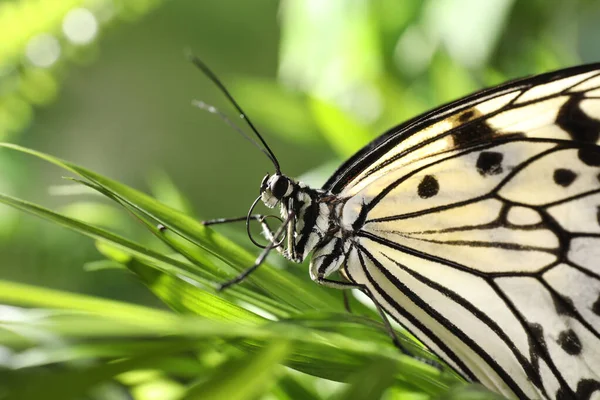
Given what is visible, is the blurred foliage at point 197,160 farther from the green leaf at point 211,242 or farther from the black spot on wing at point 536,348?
the black spot on wing at point 536,348

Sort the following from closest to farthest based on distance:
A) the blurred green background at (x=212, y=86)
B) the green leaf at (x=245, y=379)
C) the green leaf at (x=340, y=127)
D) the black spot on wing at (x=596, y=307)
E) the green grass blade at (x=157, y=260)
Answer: the green leaf at (x=245, y=379) → the green grass blade at (x=157, y=260) → the black spot on wing at (x=596, y=307) → the green leaf at (x=340, y=127) → the blurred green background at (x=212, y=86)

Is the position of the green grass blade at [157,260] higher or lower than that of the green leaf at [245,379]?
higher

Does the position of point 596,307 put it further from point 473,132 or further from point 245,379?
point 245,379

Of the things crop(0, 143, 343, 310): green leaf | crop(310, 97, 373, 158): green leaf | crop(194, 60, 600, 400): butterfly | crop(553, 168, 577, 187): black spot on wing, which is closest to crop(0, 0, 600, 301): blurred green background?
crop(310, 97, 373, 158): green leaf

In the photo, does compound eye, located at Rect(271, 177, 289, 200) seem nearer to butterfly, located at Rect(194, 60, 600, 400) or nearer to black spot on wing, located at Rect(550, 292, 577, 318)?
butterfly, located at Rect(194, 60, 600, 400)

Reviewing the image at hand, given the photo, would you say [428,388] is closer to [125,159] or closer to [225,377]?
[225,377]

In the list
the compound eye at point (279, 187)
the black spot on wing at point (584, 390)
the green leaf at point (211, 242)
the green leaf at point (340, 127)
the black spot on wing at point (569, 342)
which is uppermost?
the green leaf at point (340, 127)

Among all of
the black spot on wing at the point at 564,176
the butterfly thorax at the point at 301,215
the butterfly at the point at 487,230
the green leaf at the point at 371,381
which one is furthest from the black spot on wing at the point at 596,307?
the green leaf at the point at 371,381

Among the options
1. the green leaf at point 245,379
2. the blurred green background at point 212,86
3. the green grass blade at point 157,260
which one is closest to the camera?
the green leaf at point 245,379

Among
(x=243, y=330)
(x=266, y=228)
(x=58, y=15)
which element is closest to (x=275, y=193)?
(x=266, y=228)
